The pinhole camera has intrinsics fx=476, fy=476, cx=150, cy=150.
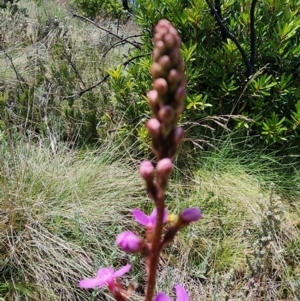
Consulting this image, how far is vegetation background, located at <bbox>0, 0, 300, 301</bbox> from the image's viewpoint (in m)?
2.37

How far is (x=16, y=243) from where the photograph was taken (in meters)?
2.37

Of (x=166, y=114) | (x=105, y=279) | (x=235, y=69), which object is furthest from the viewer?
(x=235, y=69)

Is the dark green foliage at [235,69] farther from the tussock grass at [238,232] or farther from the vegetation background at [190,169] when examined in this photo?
the tussock grass at [238,232]

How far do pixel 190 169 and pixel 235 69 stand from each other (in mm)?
694

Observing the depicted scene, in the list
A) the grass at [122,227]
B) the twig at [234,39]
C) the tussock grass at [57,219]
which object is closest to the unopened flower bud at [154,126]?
the grass at [122,227]

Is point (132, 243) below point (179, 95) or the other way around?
below

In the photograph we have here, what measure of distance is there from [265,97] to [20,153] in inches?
61.1

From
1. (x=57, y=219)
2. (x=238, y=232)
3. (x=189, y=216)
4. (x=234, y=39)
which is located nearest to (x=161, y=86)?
(x=189, y=216)

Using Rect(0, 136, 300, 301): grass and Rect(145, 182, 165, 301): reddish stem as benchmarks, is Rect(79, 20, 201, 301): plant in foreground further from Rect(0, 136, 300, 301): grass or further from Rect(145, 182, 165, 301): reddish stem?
Rect(0, 136, 300, 301): grass

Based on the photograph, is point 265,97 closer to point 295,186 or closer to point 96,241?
point 295,186

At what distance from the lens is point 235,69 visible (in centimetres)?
301

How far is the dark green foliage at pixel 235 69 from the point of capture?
2855 mm

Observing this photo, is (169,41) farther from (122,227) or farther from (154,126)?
(122,227)

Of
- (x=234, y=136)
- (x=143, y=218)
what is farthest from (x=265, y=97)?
(x=143, y=218)
